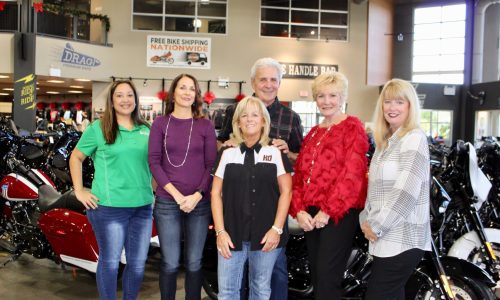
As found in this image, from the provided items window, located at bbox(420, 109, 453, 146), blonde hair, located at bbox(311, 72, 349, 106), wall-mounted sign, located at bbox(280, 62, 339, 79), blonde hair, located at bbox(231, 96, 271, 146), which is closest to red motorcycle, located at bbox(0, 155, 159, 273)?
blonde hair, located at bbox(231, 96, 271, 146)

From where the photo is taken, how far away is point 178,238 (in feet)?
9.34

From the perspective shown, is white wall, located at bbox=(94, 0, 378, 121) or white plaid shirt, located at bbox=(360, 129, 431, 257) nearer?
white plaid shirt, located at bbox=(360, 129, 431, 257)

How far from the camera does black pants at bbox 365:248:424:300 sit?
223cm

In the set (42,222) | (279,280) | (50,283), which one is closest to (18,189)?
(42,222)

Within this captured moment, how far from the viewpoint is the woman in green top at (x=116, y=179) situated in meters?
2.88

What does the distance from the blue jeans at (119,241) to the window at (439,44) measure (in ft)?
60.4

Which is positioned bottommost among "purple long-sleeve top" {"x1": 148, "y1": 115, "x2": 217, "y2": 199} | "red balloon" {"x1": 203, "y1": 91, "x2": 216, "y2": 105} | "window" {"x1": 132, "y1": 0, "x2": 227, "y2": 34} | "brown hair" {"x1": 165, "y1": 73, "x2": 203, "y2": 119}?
"purple long-sleeve top" {"x1": 148, "y1": 115, "x2": 217, "y2": 199}

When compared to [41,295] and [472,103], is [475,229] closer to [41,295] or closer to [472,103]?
[41,295]

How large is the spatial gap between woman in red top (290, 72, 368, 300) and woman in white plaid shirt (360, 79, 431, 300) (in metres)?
0.12

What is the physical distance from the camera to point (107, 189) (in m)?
2.88

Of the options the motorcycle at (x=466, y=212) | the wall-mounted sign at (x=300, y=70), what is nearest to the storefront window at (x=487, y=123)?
the wall-mounted sign at (x=300, y=70)

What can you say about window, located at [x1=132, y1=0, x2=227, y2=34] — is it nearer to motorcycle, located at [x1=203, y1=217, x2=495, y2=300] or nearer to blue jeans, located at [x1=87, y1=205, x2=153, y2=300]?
blue jeans, located at [x1=87, y1=205, x2=153, y2=300]

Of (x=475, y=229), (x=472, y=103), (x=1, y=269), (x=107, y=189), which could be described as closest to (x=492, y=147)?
(x=475, y=229)

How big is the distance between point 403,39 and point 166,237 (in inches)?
718
